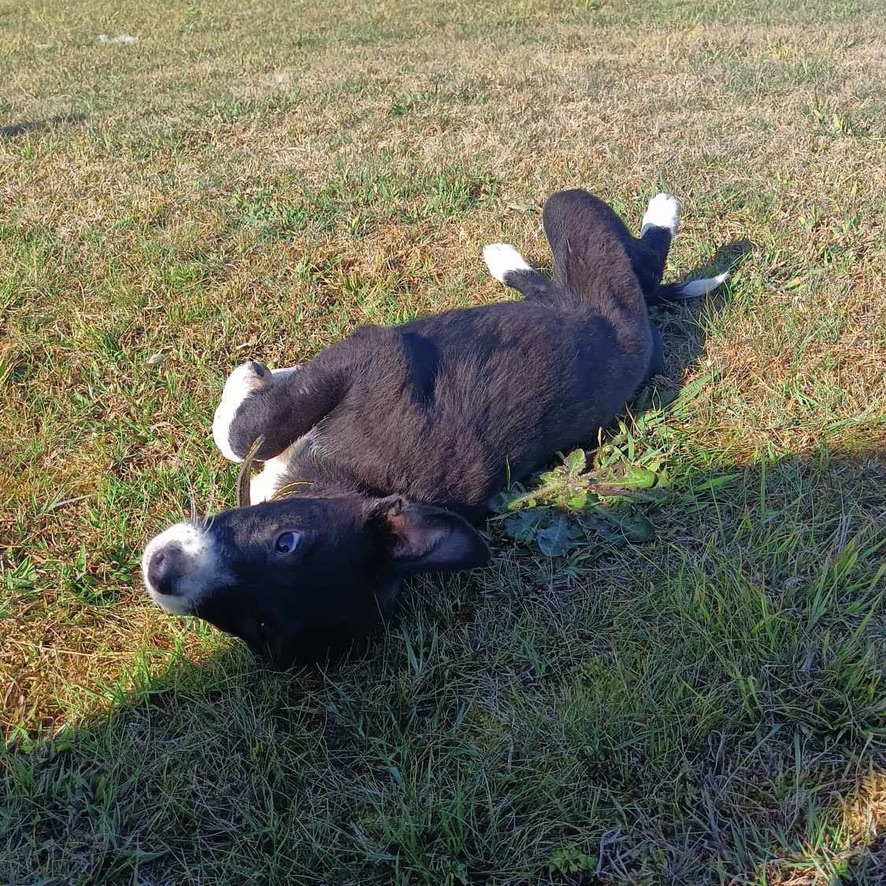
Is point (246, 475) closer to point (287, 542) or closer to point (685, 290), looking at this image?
point (287, 542)

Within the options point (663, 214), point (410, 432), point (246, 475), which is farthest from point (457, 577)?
point (663, 214)

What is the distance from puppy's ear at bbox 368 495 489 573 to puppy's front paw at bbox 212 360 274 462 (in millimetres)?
720

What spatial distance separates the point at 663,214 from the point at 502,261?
92 cm

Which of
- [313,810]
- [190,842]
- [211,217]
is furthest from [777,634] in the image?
[211,217]

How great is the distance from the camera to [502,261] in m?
4.11

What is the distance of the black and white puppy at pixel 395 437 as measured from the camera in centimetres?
230

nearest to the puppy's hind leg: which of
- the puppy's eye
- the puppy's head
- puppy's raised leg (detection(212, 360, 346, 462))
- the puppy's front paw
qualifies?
puppy's raised leg (detection(212, 360, 346, 462))

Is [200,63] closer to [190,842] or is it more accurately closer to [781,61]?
[781,61]

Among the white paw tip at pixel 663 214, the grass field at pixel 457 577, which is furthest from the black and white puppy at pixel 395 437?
the white paw tip at pixel 663 214

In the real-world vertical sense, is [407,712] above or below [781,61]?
below

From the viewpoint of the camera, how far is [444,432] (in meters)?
2.76

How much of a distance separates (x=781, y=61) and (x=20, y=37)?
9732 millimetres

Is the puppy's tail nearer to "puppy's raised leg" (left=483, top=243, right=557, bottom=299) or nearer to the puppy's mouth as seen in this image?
"puppy's raised leg" (left=483, top=243, right=557, bottom=299)

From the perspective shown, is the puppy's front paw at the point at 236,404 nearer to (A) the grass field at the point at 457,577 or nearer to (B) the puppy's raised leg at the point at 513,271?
(A) the grass field at the point at 457,577
